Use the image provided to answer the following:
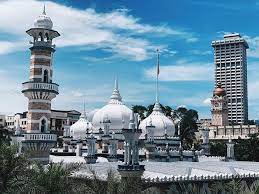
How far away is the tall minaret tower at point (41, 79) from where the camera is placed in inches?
1228

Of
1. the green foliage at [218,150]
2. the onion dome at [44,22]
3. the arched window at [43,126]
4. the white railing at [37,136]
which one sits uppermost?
the onion dome at [44,22]

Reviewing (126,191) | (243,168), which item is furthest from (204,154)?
(126,191)

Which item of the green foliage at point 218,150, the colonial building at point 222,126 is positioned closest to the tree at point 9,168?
the green foliage at point 218,150

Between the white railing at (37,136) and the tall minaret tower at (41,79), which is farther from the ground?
the tall minaret tower at (41,79)

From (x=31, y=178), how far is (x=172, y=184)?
9178 millimetres

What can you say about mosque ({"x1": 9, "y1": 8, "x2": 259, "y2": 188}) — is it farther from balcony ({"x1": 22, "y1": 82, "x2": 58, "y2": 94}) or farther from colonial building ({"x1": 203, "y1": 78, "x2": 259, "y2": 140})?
colonial building ({"x1": 203, "y1": 78, "x2": 259, "y2": 140})

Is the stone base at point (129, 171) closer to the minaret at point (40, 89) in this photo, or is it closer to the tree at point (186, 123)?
the minaret at point (40, 89)

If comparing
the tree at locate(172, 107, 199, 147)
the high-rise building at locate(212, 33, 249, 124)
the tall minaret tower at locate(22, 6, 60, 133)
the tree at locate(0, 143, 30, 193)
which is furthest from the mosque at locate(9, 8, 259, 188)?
the high-rise building at locate(212, 33, 249, 124)

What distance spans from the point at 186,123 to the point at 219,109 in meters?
22.0

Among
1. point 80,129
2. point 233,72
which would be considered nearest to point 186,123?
point 80,129

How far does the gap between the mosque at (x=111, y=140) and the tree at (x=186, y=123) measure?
18.1 meters

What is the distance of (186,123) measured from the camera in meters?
70.8

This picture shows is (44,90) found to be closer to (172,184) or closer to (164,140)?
(172,184)

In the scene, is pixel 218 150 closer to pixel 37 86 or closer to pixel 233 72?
pixel 37 86
